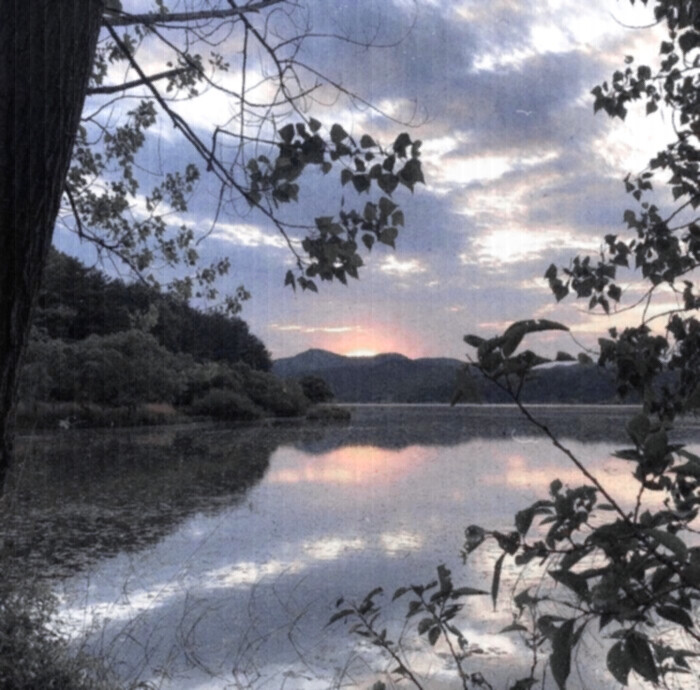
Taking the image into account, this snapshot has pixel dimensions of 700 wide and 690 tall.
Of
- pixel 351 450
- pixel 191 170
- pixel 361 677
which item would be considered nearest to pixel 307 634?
pixel 361 677

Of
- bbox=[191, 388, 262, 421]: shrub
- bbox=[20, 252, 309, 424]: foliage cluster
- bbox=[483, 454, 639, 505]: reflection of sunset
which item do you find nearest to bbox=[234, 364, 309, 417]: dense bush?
bbox=[20, 252, 309, 424]: foliage cluster

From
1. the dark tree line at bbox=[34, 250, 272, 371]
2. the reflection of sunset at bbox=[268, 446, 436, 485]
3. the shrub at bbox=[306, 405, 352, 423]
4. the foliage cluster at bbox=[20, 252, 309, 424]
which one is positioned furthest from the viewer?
the shrub at bbox=[306, 405, 352, 423]

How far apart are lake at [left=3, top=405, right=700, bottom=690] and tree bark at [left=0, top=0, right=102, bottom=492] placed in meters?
1.42

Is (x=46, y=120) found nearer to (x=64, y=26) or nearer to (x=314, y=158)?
(x=64, y=26)

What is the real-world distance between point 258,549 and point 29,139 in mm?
5771

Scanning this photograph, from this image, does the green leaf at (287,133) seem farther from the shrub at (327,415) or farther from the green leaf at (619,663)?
the shrub at (327,415)

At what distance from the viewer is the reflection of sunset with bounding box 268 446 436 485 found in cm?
1209

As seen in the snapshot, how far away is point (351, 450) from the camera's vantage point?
17.7m

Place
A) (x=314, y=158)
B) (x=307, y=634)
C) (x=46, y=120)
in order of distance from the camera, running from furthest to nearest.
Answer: (x=307, y=634) < (x=314, y=158) < (x=46, y=120)

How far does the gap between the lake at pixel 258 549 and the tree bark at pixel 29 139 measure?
1.42 m

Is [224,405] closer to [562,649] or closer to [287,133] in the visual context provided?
[287,133]

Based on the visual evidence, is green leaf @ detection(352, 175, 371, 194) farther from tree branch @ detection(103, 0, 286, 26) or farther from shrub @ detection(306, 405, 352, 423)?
shrub @ detection(306, 405, 352, 423)

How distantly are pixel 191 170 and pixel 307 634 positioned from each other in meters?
2.93

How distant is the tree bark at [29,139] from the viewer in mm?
1549
